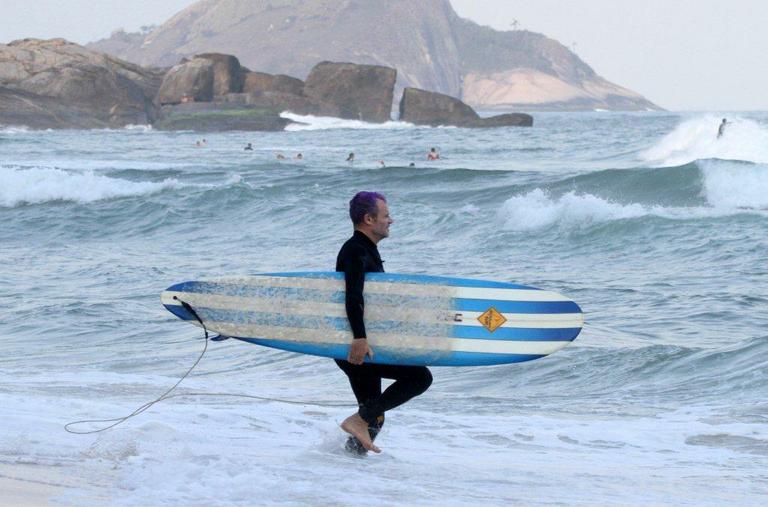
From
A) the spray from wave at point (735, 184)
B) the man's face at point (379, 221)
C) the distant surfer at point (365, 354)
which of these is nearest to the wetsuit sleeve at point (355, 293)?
the distant surfer at point (365, 354)

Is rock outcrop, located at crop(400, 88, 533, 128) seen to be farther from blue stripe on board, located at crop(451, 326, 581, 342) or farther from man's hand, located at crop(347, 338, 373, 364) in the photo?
man's hand, located at crop(347, 338, 373, 364)

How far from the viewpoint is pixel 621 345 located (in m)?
7.80

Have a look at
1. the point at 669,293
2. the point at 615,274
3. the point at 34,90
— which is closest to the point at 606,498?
the point at 669,293

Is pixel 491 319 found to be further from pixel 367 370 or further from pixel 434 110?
pixel 434 110

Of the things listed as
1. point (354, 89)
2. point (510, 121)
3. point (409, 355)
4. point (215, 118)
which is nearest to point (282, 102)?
point (354, 89)

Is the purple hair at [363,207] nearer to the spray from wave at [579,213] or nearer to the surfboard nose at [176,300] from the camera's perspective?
the surfboard nose at [176,300]

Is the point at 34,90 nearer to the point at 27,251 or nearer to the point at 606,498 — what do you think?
the point at 27,251

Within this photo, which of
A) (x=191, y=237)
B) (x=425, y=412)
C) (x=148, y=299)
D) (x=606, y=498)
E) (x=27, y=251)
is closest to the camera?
(x=606, y=498)

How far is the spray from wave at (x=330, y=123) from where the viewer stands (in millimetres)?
Result: 82894

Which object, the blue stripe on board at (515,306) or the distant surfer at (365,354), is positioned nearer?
the distant surfer at (365,354)

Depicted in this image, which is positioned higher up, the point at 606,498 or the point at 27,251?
the point at 606,498

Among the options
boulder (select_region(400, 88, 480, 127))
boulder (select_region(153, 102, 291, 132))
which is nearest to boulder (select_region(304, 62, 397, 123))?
boulder (select_region(400, 88, 480, 127))

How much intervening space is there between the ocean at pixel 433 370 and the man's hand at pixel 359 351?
16.6 inches

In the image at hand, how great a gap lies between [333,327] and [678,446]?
1.79m
